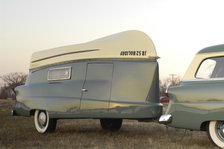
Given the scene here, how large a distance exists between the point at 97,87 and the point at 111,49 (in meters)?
0.95

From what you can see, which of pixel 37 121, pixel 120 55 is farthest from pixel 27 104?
pixel 120 55

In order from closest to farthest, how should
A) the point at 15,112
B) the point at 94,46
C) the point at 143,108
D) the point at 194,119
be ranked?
the point at 194,119, the point at 143,108, the point at 94,46, the point at 15,112

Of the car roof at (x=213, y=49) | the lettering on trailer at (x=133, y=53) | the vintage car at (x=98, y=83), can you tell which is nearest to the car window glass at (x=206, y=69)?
the car roof at (x=213, y=49)

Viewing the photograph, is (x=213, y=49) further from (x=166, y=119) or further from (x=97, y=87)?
(x=97, y=87)

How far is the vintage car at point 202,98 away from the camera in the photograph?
7.26 metres

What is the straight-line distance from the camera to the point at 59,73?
34.9 feet

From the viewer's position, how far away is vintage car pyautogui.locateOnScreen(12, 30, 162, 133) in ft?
29.2

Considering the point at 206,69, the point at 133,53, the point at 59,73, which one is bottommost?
the point at 59,73

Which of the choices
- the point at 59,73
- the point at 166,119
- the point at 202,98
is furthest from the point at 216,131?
the point at 59,73

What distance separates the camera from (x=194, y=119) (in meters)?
7.50

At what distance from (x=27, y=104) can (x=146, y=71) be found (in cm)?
401

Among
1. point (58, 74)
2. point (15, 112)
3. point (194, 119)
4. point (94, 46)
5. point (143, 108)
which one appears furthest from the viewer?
point (15, 112)

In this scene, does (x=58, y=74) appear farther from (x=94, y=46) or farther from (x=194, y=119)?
(x=194, y=119)

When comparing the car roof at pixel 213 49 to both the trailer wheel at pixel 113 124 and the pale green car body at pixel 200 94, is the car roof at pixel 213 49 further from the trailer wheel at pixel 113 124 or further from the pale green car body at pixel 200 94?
the trailer wheel at pixel 113 124
